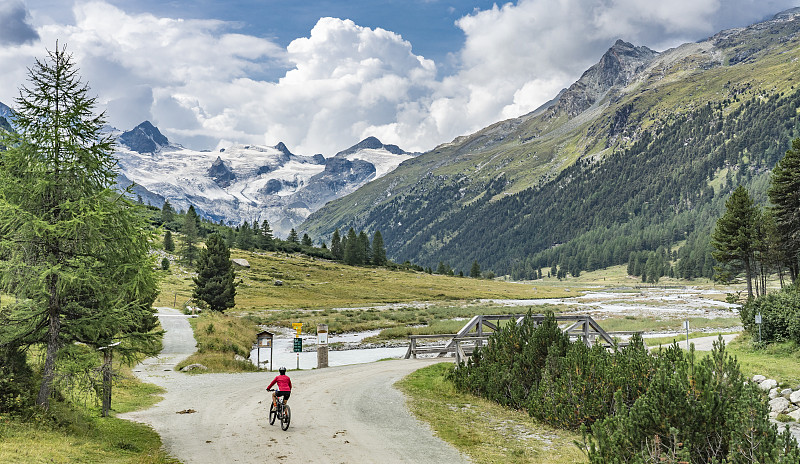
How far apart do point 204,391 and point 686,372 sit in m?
19.9

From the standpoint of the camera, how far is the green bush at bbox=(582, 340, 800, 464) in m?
8.98

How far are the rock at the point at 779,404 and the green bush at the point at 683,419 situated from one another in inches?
487

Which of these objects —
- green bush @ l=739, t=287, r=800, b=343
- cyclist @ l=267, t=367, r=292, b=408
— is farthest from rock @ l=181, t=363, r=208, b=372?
green bush @ l=739, t=287, r=800, b=343

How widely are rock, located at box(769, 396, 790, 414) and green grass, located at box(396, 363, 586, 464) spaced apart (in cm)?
1021

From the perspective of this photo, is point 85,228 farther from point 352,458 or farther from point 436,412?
point 436,412

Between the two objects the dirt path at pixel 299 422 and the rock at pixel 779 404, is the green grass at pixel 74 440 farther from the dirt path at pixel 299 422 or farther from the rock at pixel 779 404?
the rock at pixel 779 404

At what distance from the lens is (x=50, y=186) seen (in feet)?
43.3

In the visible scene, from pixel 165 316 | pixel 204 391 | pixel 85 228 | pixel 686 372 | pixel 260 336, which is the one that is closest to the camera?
pixel 686 372

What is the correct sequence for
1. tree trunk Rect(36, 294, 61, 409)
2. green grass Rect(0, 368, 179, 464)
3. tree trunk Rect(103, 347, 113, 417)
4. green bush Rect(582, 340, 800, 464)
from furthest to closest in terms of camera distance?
tree trunk Rect(103, 347, 113, 417) → tree trunk Rect(36, 294, 61, 409) → green grass Rect(0, 368, 179, 464) → green bush Rect(582, 340, 800, 464)

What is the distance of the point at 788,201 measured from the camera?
44.4 m

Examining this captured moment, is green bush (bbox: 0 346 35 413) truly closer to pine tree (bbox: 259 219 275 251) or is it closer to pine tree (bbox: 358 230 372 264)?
pine tree (bbox: 358 230 372 264)

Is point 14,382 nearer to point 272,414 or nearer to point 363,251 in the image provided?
Answer: point 272,414

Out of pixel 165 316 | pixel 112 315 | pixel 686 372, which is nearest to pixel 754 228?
pixel 686 372

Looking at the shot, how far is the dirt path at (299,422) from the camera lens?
496 inches
